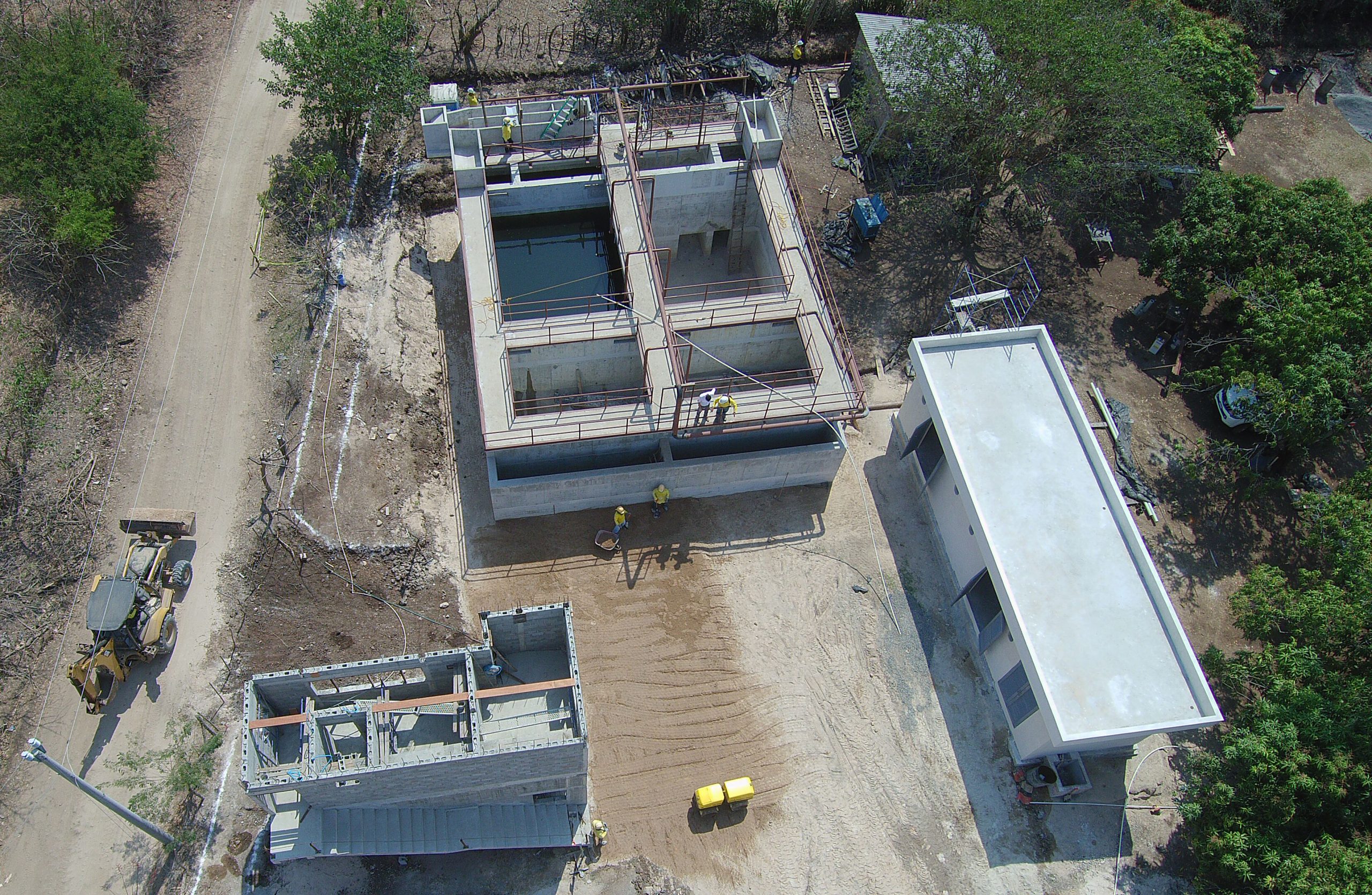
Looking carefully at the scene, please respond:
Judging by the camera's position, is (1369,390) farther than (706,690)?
Yes

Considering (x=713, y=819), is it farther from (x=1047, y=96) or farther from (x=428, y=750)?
(x=1047, y=96)

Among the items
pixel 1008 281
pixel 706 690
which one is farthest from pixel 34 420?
pixel 1008 281

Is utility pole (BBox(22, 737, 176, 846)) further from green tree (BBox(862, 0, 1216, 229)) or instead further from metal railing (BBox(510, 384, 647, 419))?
green tree (BBox(862, 0, 1216, 229))

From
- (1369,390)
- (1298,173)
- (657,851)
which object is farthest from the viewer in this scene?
(1298,173)

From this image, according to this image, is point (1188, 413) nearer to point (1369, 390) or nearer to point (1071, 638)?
point (1369, 390)

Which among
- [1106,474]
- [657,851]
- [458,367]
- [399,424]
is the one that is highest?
[458,367]

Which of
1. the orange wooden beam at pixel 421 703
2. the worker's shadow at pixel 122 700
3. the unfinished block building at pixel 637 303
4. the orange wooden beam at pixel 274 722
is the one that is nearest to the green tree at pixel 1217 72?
the unfinished block building at pixel 637 303

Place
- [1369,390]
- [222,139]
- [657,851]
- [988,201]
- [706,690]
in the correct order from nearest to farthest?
[657,851], [706,690], [1369,390], [222,139], [988,201]
